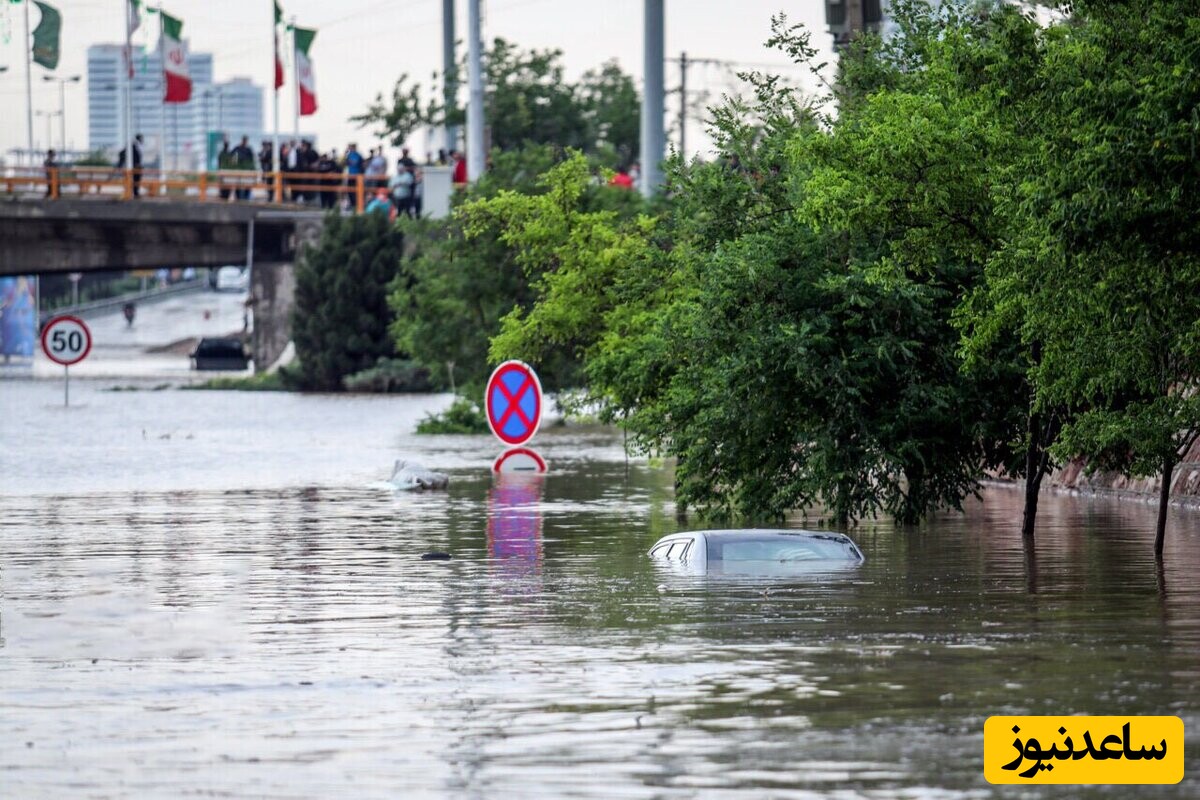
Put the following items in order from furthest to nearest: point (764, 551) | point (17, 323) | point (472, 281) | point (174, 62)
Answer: point (17, 323) → point (174, 62) → point (472, 281) → point (764, 551)

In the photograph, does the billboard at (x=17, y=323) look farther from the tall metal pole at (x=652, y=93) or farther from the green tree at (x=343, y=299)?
the tall metal pole at (x=652, y=93)

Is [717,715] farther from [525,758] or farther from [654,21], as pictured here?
[654,21]

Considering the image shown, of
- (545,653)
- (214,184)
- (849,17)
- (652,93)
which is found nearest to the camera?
(545,653)

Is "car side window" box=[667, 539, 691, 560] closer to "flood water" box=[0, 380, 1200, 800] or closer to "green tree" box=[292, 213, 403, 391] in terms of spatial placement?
"flood water" box=[0, 380, 1200, 800]

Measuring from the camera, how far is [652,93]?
50.8 metres

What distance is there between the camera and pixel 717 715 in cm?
1291

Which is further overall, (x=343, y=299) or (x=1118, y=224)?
(x=343, y=299)

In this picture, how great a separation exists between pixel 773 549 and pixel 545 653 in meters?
5.88

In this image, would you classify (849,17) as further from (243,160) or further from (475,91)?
(243,160)

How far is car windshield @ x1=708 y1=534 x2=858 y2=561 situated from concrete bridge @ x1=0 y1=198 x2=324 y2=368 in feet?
183

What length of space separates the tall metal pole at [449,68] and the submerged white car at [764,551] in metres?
58.2

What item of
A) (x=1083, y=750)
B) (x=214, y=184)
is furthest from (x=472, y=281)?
(x=1083, y=750)

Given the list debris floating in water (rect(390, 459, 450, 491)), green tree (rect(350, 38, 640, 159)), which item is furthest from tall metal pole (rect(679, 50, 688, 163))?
debris floating in water (rect(390, 459, 450, 491))

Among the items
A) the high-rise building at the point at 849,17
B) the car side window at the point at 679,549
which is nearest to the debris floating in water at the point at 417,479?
the high-rise building at the point at 849,17
